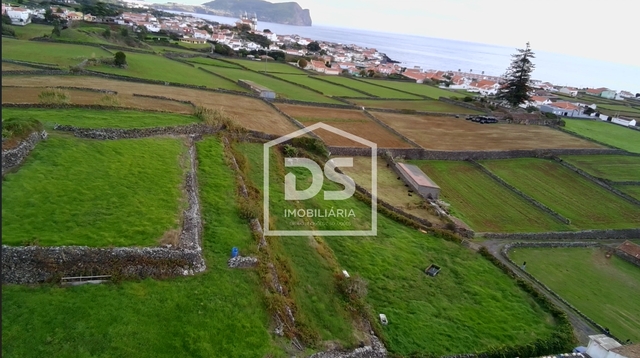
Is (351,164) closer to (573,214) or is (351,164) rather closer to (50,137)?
(573,214)

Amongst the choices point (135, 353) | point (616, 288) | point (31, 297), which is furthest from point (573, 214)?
point (31, 297)

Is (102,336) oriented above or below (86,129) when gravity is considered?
below

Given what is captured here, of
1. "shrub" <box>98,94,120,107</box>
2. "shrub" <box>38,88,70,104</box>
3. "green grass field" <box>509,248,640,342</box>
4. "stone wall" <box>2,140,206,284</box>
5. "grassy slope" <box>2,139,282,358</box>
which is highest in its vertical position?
"shrub" <box>38,88,70,104</box>

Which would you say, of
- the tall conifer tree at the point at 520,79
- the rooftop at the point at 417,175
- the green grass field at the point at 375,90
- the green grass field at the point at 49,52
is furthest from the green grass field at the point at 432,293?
the tall conifer tree at the point at 520,79

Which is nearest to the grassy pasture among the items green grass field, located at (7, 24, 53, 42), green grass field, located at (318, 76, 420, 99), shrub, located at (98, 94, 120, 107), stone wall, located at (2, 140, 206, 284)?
stone wall, located at (2, 140, 206, 284)

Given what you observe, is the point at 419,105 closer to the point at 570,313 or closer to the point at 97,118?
the point at 570,313

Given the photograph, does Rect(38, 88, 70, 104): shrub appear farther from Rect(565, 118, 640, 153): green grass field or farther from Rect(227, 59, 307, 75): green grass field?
Rect(565, 118, 640, 153): green grass field

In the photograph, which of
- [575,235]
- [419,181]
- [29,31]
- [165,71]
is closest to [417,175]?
[419,181]
